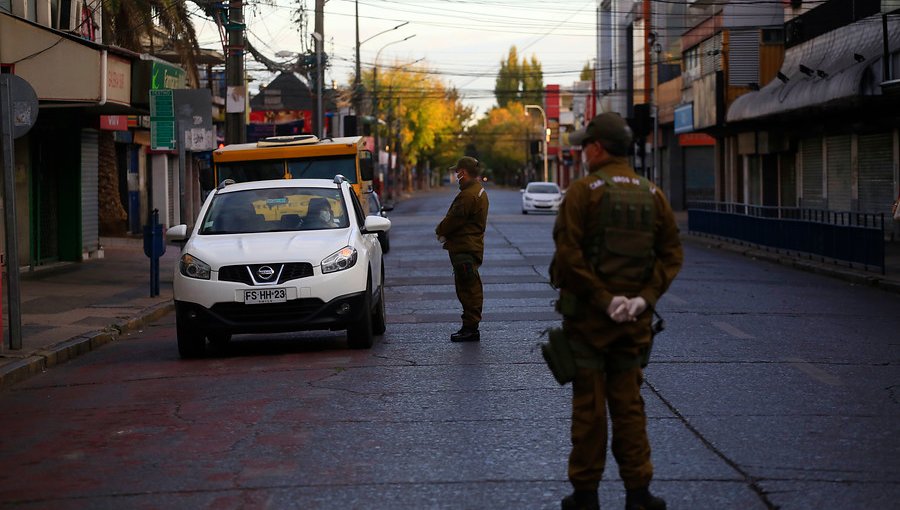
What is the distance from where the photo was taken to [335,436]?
8156mm

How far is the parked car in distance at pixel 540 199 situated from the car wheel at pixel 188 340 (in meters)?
42.7

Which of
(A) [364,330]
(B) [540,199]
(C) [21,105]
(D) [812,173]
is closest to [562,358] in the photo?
(A) [364,330]

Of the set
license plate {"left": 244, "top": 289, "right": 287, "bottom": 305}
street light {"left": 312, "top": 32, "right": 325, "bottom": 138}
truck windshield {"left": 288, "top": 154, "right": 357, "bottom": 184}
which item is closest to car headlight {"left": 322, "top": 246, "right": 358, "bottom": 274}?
license plate {"left": 244, "top": 289, "right": 287, "bottom": 305}

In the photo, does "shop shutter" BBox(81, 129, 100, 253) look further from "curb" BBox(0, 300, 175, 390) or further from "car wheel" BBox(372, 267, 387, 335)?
"car wheel" BBox(372, 267, 387, 335)

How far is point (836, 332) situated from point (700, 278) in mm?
7887

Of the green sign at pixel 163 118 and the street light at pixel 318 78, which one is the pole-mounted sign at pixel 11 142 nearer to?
the green sign at pixel 163 118

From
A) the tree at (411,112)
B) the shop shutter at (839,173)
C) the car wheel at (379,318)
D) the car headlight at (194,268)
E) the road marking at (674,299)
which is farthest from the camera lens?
the tree at (411,112)

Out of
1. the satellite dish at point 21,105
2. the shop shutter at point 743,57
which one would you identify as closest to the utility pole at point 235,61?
the satellite dish at point 21,105

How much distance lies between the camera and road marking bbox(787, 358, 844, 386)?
33.4 ft

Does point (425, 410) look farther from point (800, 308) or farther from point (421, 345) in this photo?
point (800, 308)

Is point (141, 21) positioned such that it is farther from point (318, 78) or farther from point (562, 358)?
point (562, 358)

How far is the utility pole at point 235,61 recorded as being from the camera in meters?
24.4

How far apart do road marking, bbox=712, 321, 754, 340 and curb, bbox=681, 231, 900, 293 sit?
19.9 feet

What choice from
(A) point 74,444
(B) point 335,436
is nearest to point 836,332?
(B) point 335,436
